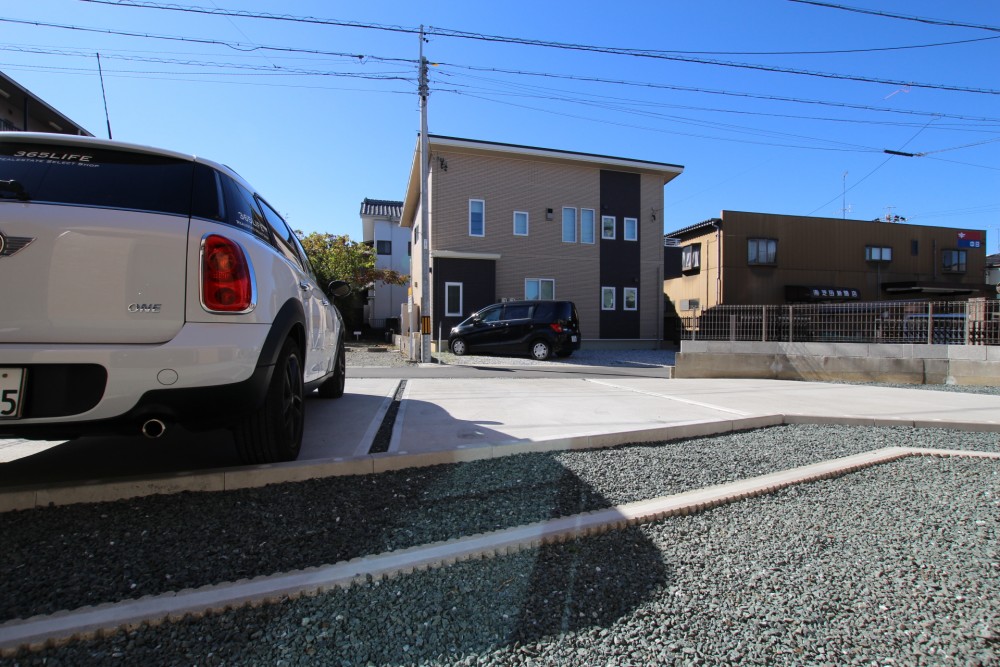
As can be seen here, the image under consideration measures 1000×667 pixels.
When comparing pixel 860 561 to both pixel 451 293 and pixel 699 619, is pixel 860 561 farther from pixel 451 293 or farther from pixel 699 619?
pixel 451 293

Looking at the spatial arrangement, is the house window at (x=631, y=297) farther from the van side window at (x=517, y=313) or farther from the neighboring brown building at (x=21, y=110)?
the neighboring brown building at (x=21, y=110)

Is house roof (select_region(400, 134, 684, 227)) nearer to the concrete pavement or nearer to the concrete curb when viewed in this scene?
the concrete pavement

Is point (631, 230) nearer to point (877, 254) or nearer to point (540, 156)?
point (540, 156)

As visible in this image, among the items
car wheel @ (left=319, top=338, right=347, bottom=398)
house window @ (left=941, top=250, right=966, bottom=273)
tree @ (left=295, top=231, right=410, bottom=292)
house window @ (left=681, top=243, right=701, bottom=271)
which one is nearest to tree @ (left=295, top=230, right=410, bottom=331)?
tree @ (left=295, top=231, right=410, bottom=292)

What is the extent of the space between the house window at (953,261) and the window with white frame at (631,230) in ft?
66.6

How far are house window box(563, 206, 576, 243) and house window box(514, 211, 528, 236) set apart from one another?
1.58m

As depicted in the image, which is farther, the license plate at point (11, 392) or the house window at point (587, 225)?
Result: the house window at point (587, 225)

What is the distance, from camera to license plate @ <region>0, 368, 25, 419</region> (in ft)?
5.98

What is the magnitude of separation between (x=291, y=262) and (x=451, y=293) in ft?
46.9

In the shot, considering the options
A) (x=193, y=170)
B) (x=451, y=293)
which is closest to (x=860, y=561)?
(x=193, y=170)

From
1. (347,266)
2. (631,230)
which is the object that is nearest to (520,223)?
(631,230)

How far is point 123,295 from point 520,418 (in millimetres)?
3044

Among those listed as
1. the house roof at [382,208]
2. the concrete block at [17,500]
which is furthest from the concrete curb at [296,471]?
the house roof at [382,208]

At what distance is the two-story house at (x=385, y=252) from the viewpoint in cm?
2998
